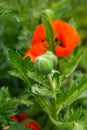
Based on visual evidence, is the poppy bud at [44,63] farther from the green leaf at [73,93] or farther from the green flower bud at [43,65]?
the green leaf at [73,93]

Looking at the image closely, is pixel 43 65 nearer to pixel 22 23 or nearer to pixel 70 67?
pixel 70 67

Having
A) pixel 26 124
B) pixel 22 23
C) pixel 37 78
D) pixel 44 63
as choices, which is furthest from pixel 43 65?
pixel 22 23

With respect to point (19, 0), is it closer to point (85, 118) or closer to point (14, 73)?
point (14, 73)

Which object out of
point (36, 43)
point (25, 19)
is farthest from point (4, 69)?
point (36, 43)

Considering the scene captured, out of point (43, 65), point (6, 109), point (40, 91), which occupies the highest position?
point (43, 65)

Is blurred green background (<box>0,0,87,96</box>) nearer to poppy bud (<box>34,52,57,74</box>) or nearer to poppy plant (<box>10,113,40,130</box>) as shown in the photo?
poppy plant (<box>10,113,40,130</box>)

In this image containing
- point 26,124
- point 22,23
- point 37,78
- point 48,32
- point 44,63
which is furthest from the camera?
point 22,23
